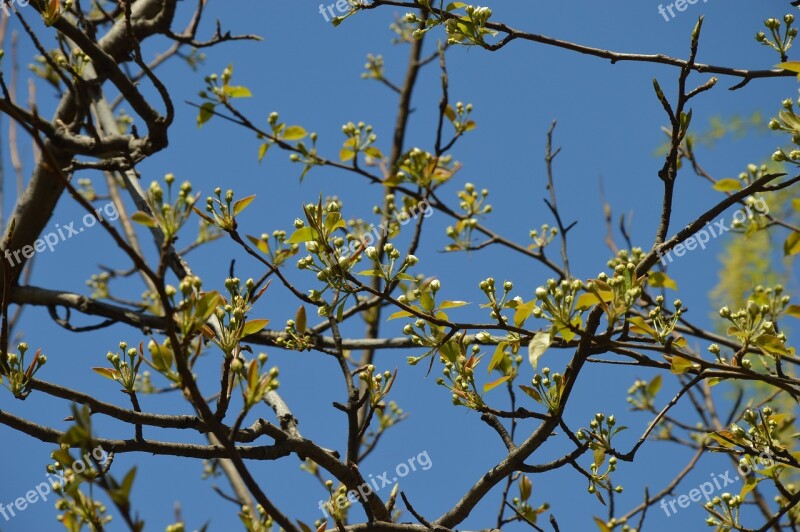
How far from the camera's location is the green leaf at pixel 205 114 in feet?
9.12

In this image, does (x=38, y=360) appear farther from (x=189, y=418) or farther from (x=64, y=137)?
(x=64, y=137)

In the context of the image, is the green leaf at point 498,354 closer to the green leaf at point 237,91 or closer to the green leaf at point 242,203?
the green leaf at point 242,203

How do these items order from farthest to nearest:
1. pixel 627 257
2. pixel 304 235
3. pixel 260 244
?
pixel 627 257 → pixel 260 244 → pixel 304 235

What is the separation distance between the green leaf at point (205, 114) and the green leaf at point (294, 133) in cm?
30

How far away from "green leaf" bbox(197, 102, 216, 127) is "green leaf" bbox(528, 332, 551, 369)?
184 cm

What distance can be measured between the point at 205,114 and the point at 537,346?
189 centimetres

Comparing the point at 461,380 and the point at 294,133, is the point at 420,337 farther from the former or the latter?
the point at 294,133

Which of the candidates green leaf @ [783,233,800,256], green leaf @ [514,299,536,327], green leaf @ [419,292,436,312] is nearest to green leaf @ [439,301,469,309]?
green leaf @ [419,292,436,312]

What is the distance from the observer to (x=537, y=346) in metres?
1.41

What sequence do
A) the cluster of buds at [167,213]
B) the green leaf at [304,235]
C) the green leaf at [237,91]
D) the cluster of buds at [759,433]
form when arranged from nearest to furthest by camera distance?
1. the cluster of buds at [167,213]
2. the green leaf at [304,235]
3. the cluster of buds at [759,433]
4. the green leaf at [237,91]

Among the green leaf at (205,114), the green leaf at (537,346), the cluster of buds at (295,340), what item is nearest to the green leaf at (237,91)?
the green leaf at (205,114)

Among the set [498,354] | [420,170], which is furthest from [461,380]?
[420,170]

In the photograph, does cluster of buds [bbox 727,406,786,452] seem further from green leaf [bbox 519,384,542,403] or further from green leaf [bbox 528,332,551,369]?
green leaf [bbox 528,332,551,369]

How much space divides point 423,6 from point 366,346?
124cm
